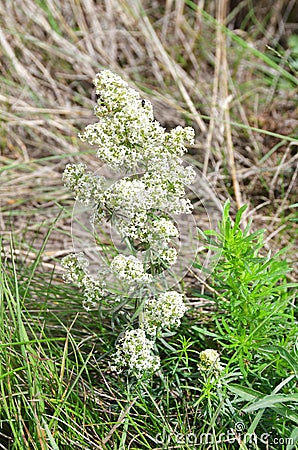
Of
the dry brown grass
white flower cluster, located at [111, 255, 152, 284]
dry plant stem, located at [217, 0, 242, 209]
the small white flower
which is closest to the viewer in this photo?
white flower cluster, located at [111, 255, 152, 284]

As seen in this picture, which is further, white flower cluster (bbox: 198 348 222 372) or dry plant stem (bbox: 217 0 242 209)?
dry plant stem (bbox: 217 0 242 209)

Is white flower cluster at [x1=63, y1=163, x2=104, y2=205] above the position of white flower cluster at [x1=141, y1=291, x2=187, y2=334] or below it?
above

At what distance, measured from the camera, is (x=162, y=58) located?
2918 millimetres

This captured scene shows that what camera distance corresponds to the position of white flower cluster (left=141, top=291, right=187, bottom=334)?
1.29 meters

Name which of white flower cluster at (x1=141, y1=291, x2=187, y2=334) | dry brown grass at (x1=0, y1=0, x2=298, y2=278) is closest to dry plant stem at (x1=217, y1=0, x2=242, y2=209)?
dry brown grass at (x1=0, y1=0, x2=298, y2=278)

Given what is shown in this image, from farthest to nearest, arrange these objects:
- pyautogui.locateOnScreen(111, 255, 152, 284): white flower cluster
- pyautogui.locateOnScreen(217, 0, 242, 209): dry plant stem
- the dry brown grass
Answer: the dry brown grass < pyautogui.locateOnScreen(217, 0, 242, 209): dry plant stem < pyautogui.locateOnScreen(111, 255, 152, 284): white flower cluster

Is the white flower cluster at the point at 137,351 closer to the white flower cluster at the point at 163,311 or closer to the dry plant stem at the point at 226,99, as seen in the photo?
the white flower cluster at the point at 163,311

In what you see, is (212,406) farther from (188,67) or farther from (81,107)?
(188,67)

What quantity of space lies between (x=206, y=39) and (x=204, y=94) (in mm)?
468

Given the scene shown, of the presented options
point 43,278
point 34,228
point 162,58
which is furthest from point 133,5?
point 43,278
